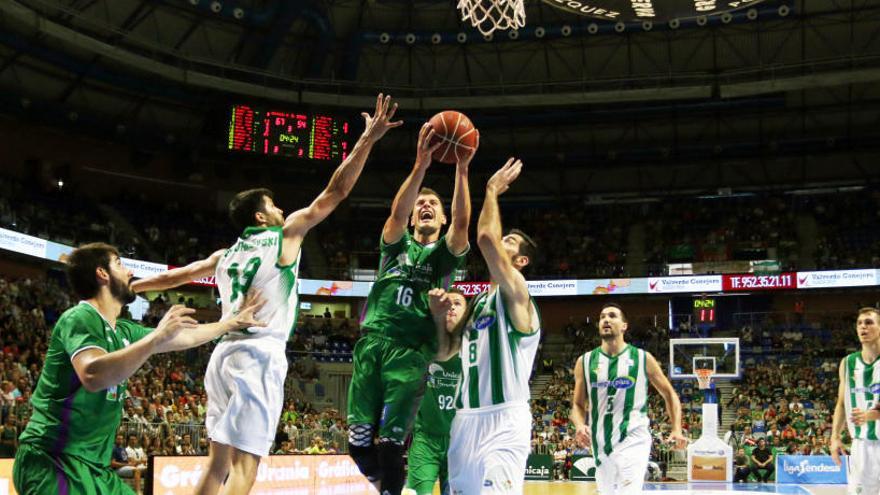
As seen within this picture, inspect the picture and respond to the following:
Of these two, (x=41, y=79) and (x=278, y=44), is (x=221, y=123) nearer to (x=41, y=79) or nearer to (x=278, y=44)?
(x=278, y=44)

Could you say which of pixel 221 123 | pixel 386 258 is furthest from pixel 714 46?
pixel 386 258

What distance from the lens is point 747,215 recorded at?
1438 inches

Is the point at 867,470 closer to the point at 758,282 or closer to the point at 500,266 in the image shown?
the point at 500,266

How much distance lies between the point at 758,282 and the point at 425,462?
2862 centimetres

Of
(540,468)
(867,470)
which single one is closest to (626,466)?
(867,470)

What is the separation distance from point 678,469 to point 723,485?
4786 millimetres

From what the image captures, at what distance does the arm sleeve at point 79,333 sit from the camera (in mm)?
4395

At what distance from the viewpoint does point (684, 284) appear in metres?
33.9

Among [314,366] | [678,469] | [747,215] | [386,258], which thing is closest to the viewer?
[386,258]

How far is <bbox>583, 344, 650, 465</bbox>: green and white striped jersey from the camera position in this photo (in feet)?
27.4

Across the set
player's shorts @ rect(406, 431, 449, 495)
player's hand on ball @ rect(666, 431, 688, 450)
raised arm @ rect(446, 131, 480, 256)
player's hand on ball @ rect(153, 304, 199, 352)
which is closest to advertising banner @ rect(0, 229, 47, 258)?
player's shorts @ rect(406, 431, 449, 495)

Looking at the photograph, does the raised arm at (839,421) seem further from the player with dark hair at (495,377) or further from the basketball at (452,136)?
the basketball at (452,136)

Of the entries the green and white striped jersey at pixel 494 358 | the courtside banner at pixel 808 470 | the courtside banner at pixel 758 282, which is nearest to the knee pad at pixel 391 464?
the green and white striped jersey at pixel 494 358

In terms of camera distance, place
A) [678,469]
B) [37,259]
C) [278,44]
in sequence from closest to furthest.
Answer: [678,469] < [37,259] < [278,44]
